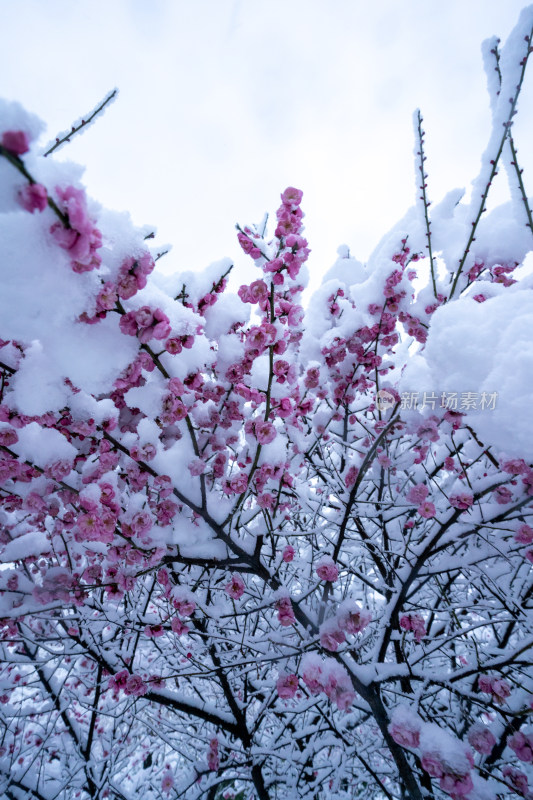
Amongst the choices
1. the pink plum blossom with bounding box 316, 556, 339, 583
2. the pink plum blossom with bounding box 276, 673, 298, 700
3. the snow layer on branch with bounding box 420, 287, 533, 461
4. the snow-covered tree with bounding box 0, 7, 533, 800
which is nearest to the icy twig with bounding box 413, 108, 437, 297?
the snow-covered tree with bounding box 0, 7, 533, 800

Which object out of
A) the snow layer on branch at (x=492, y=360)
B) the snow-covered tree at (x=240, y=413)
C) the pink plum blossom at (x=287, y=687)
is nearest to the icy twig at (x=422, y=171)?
the snow-covered tree at (x=240, y=413)

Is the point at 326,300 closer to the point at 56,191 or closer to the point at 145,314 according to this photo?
the point at 145,314

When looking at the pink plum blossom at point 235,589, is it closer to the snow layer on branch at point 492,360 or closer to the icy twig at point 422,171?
the snow layer on branch at point 492,360

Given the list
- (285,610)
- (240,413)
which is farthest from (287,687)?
(240,413)

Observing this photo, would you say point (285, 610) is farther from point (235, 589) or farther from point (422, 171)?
point (422, 171)

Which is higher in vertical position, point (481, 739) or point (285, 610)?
point (285, 610)

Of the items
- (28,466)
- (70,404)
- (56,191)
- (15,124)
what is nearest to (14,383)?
(70,404)

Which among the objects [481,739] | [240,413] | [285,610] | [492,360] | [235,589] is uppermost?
[240,413]

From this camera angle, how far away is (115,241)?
4.39 feet

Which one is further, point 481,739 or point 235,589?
point 235,589

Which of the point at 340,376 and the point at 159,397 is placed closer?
the point at 159,397

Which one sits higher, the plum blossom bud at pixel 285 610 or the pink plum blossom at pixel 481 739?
the plum blossom bud at pixel 285 610

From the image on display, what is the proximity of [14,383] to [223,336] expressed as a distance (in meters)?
1.04

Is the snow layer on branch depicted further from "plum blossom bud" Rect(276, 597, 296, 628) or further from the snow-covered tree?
"plum blossom bud" Rect(276, 597, 296, 628)
